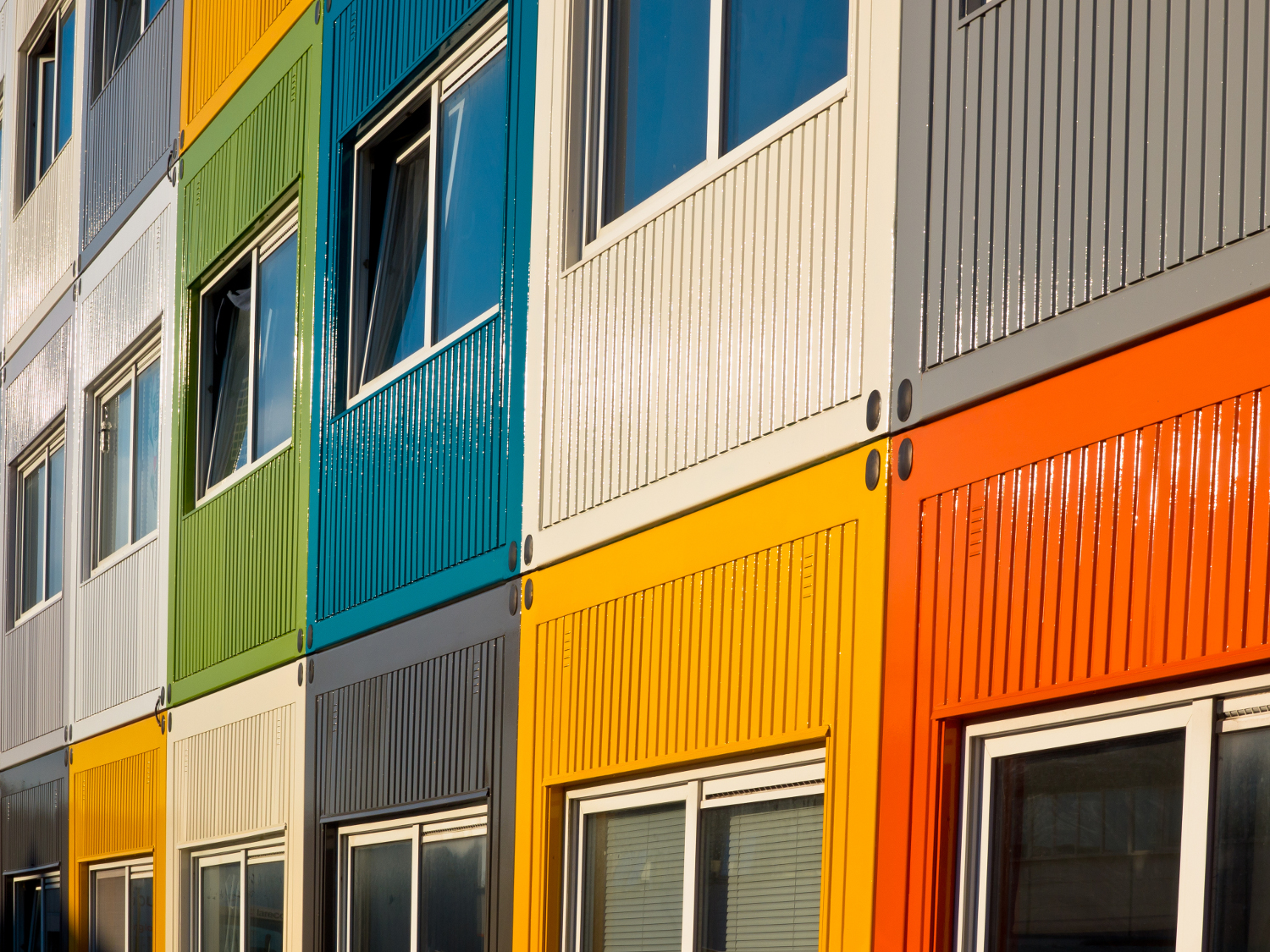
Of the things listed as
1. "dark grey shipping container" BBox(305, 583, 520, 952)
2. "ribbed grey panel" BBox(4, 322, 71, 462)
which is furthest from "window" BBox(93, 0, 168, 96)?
"dark grey shipping container" BBox(305, 583, 520, 952)

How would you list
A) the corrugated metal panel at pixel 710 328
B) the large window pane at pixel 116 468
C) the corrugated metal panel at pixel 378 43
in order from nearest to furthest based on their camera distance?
the corrugated metal panel at pixel 710 328 → the corrugated metal panel at pixel 378 43 → the large window pane at pixel 116 468

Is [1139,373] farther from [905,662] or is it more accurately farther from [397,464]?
[397,464]

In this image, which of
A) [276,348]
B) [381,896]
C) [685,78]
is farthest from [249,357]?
[685,78]

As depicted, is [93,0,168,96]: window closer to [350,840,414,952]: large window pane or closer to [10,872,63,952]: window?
[10,872,63,952]: window

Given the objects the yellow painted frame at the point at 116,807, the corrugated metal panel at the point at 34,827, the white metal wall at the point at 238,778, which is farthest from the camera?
the corrugated metal panel at the point at 34,827

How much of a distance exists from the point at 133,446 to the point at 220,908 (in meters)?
3.82

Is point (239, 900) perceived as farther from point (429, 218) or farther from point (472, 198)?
point (472, 198)

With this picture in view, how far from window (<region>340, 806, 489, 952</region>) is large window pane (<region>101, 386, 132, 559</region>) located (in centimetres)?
508

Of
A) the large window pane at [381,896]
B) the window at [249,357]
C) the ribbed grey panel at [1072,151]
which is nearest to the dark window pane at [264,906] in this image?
the large window pane at [381,896]

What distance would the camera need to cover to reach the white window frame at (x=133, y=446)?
12.2 meters

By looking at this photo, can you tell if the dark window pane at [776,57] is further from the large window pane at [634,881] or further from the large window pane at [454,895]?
the large window pane at [454,895]

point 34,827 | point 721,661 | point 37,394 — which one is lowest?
point 721,661

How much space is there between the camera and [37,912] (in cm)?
1430

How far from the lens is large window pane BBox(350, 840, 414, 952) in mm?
7996
